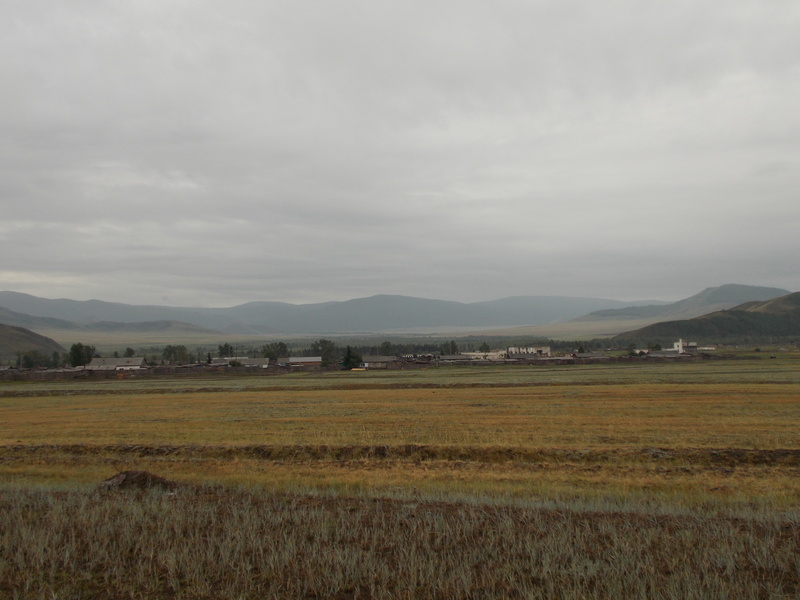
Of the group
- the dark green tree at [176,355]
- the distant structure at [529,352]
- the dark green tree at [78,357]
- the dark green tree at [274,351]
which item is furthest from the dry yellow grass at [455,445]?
the dark green tree at [176,355]

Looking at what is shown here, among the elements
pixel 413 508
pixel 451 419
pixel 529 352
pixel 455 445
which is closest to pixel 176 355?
pixel 529 352

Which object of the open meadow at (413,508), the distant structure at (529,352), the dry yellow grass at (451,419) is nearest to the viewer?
the open meadow at (413,508)

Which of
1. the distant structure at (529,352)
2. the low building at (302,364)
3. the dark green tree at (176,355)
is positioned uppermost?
the dark green tree at (176,355)

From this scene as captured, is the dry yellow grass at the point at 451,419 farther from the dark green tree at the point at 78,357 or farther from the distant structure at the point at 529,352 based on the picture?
the distant structure at the point at 529,352

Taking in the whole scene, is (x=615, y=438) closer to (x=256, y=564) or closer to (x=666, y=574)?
(x=666, y=574)

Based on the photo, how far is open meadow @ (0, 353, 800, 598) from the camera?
753cm

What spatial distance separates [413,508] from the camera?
10.8m

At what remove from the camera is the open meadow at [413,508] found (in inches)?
296

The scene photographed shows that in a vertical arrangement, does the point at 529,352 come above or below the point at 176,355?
below

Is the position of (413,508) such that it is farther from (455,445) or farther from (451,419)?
(451,419)

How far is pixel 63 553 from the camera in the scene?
8.62m

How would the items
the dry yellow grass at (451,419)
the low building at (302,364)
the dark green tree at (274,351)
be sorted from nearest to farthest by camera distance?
1. the dry yellow grass at (451,419)
2. the low building at (302,364)
3. the dark green tree at (274,351)

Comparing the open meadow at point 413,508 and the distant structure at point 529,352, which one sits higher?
the open meadow at point 413,508

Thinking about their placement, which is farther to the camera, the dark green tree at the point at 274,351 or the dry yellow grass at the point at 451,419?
the dark green tree at the point at 274,351
